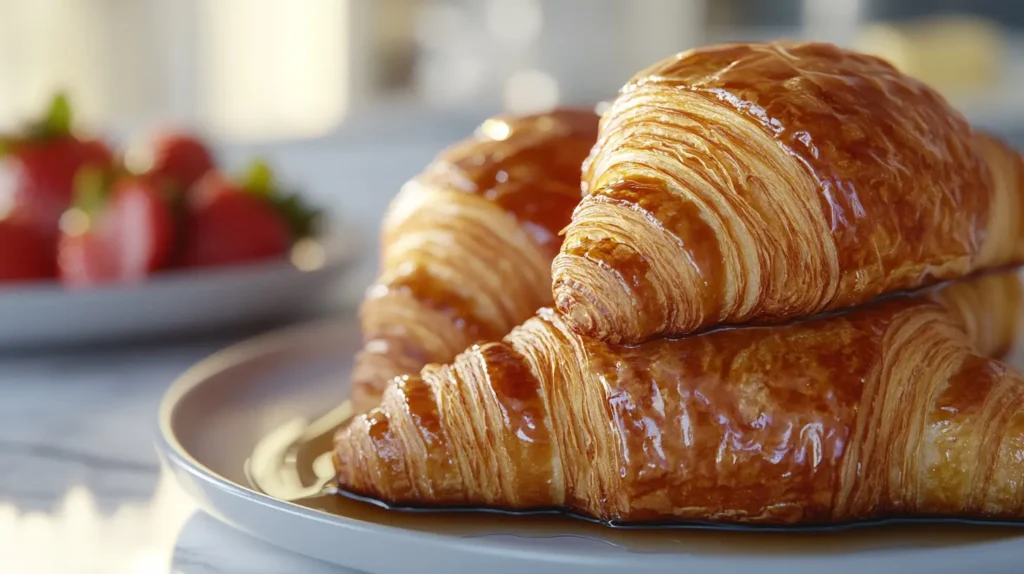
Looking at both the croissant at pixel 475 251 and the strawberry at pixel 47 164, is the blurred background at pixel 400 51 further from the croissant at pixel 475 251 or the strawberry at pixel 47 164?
the croissant at pixel 475 251

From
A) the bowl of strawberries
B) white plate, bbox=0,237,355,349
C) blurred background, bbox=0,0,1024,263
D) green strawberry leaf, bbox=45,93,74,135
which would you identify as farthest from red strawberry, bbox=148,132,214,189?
blurred background, bbox=0,0,1024,263

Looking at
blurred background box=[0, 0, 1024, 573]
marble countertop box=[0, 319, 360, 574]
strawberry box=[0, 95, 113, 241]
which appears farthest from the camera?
blurred background box=[0, 0, 1024, 573]

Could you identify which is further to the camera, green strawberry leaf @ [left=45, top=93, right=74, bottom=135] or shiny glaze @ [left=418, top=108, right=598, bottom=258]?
green strawberry leaf @ [left=45, top=93, right=74, bottom=135]

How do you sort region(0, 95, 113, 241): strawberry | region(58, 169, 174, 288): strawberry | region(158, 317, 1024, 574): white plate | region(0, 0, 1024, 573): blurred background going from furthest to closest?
1. region(0, 0, 1024, 573): blurred background
2. region(0, 95, 113, 241): strawberry
3. region(58, 169, 174, 288): strawberry
4. region(158, 317, 1024, 574): white plate

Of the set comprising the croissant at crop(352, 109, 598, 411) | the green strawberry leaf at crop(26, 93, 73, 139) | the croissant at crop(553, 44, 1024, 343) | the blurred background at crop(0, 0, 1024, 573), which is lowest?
the blurred background at crop(0, 0, 1024, 573)

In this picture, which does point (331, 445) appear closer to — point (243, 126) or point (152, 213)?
point (152, 213)

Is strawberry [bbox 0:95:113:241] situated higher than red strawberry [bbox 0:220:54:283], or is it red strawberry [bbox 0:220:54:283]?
strawberry [bbox 0:95:113:241]

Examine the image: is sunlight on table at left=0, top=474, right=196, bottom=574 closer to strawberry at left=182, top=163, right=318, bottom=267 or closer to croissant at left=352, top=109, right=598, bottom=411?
croissant at left=352, top=109, right=598, bottom=411

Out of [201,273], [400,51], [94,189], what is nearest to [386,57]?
[400,51]
